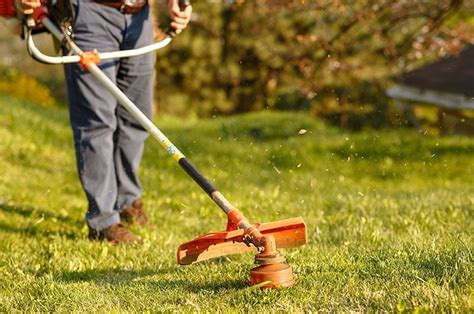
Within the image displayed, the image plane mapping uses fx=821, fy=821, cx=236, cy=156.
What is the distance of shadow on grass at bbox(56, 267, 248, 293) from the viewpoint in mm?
3439

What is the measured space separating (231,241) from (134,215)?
195 centimetres

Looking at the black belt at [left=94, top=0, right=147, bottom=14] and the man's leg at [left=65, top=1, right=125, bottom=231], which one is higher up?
the black belt at [left=94, top=0, right=147, bottom=14]

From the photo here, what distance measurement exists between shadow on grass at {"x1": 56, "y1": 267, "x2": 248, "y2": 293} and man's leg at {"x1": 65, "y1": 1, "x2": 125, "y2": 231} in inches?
27.7

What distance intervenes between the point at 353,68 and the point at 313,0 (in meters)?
5.40

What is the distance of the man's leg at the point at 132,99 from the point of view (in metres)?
4.81

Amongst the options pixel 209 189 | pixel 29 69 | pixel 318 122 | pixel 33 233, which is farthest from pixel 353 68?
pixel 29 69

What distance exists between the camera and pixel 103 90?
462cm

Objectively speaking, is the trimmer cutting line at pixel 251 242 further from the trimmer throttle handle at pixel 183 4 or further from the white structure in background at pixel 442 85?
the white structure in background at pixel 442 85

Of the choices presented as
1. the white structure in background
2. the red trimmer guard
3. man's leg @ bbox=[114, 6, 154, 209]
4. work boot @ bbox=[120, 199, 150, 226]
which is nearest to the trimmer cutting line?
the red trimmer guard

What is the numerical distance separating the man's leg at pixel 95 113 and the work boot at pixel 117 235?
0.11ft

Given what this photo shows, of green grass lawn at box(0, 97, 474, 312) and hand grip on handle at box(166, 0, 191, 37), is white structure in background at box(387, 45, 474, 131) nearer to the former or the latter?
green grass lawn at box(0, 97, 474, 312)

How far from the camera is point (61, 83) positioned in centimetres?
2566

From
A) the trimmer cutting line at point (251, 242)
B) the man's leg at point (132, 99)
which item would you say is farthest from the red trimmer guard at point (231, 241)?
the man's leg at point (132, 99)

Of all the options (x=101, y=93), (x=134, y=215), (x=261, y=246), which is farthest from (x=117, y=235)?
(x=261, y=246)
